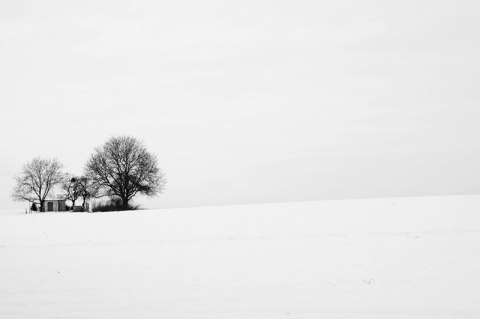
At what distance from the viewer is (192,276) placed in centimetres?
1071

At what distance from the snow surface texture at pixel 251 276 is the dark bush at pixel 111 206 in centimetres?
4692

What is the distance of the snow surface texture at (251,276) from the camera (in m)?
7.52

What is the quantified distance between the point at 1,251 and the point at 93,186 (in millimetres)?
52680

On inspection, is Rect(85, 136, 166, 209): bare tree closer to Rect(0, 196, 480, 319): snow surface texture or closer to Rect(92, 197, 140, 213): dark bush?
Rect(92, 197, 140, 213): dark bush

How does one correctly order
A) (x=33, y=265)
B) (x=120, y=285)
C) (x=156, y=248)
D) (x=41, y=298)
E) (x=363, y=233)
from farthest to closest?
(x=363, y=233)
(x=156, y=248)
(x=33, y=265)
(x=120, y=285)
(x=41, y=298)

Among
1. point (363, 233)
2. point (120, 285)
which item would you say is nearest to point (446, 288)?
point (120, 285)

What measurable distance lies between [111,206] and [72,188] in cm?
2918

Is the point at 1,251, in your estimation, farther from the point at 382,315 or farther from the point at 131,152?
the point at 131,152

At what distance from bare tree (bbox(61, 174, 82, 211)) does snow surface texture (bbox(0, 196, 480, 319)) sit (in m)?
69.6

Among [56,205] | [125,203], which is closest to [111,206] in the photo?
[125,203]

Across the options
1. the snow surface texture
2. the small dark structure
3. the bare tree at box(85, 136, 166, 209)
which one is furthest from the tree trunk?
the snow surface texture

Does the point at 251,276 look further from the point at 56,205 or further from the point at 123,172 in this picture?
the point at 56,205

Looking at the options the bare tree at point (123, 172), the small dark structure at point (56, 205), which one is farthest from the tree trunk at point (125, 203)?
the small dark structure at point (56, 205)

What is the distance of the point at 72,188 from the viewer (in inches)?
3548
